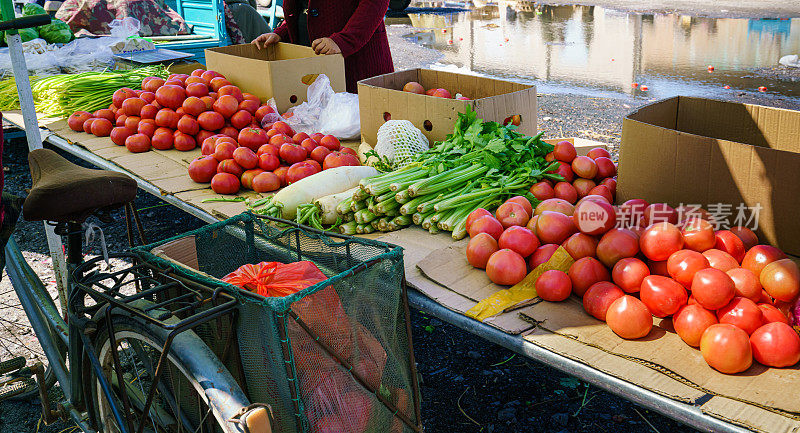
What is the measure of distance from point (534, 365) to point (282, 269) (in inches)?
74.0

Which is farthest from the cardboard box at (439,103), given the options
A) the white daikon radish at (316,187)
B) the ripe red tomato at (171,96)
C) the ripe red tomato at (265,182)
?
the ripe red tomato at (171,96)

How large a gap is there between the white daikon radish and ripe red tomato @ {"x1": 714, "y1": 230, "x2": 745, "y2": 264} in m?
1.65

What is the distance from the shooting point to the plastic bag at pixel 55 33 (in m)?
6.59

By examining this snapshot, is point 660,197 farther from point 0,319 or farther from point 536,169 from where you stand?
point 0,319

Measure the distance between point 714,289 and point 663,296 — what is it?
14cm

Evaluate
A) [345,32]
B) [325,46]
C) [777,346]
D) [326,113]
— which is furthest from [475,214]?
[345,32]

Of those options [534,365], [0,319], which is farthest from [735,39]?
[0,319]

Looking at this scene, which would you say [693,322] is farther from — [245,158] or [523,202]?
[245,158]

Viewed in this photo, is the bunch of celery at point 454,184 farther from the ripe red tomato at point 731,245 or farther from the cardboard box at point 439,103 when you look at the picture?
the ripe red tomato at point 731,245

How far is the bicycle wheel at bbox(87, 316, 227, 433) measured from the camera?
1836 millimetres

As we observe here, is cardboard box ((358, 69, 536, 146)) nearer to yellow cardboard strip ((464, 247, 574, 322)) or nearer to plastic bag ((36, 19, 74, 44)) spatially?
yellow cardboard strip ((464, 247, 574, 322))

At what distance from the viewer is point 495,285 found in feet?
7.15

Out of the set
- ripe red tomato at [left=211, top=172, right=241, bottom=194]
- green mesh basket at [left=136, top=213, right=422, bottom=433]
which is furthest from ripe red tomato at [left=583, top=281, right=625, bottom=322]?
ripe red tomato at [left=211, top=172, right=241, bottom=194]

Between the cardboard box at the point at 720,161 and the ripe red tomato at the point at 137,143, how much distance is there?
9.46 ft
